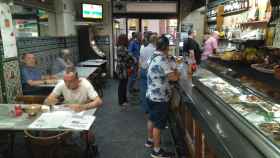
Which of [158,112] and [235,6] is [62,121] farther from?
[235,6]

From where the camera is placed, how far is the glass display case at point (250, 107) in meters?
1.67

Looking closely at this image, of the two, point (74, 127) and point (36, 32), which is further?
point (36, 32)

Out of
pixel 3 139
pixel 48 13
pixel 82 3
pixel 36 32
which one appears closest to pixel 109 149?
pixel 3 139

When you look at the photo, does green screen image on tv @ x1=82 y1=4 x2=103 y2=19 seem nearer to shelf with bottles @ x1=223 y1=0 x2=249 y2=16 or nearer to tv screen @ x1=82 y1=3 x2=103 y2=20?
tv screen @ x1=82 y1=3 x2=103 y2=20

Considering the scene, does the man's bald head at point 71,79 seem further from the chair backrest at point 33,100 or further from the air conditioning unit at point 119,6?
the air conditioning unit at point 119,6

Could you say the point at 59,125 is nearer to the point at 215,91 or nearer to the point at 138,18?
the point at 215,91

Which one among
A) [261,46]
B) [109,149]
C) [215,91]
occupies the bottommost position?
[109,149]

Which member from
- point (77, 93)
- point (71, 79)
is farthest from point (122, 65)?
point (71, 79)

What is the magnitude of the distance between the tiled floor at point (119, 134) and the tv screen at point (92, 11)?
11.4 ft

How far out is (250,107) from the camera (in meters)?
2.14

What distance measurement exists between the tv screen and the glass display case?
234 inches

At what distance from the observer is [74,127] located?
248 cm

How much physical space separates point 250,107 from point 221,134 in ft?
1.50

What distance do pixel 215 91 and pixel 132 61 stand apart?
10.9 feet
